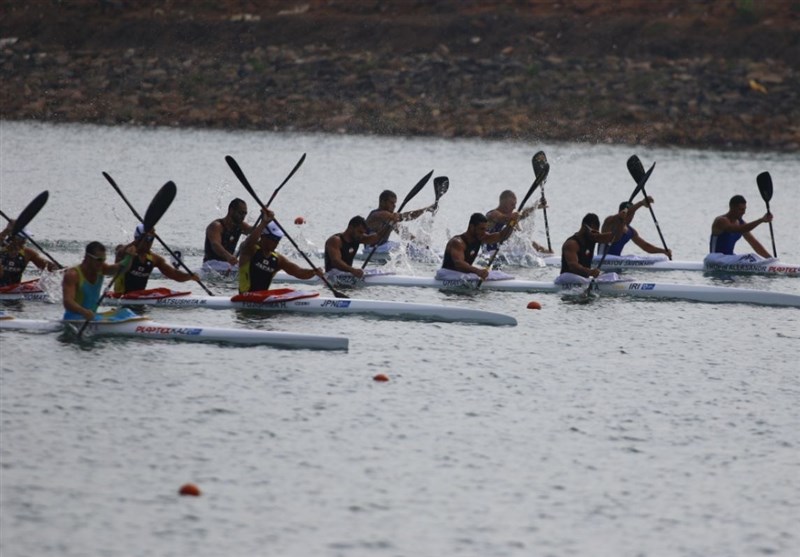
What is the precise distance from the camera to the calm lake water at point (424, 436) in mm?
14875

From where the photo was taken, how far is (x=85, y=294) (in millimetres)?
21516

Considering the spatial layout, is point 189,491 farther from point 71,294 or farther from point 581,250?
point 581,250

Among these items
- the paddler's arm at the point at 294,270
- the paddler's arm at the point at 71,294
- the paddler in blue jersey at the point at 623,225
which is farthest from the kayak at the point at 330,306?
the paddler in blue jersey at the point at 623,225

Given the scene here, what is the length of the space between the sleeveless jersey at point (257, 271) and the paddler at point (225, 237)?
3010mm

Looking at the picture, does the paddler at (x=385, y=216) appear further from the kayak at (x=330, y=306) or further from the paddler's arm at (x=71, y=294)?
the paddler's arm at (x=71, y=294)

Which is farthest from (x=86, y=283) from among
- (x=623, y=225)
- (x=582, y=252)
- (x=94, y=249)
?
(x=623, y=225)

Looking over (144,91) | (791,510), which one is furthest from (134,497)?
(144,91)

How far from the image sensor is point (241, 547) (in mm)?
14180

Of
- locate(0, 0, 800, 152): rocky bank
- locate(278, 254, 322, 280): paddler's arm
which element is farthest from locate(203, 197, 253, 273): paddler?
locate(0, 0, 800, 152): rocky bank

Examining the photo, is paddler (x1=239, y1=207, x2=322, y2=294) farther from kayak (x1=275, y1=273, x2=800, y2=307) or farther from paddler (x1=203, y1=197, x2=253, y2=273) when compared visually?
kayak (x1=275, y1=273, x2=800, y2=307)

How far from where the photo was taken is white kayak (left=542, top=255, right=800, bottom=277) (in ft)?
102

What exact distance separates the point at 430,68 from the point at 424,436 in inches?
2403

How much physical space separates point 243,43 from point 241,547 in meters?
71.2

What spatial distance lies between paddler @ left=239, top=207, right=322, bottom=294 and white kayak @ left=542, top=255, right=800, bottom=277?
9180 millimetres
